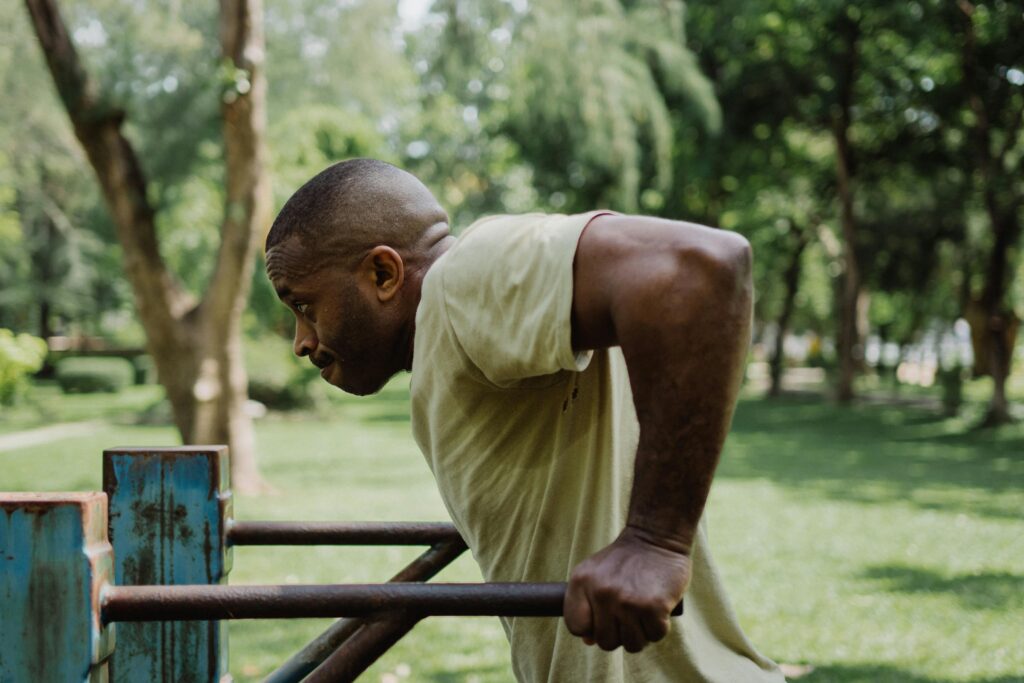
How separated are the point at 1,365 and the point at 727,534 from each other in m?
7.87

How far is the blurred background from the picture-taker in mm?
7180

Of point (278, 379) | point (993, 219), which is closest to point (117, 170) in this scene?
point (278, 379)

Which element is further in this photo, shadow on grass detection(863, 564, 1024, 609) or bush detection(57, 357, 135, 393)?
bush detection(57, 357, 135, 393)

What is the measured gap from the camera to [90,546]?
1.30 meters

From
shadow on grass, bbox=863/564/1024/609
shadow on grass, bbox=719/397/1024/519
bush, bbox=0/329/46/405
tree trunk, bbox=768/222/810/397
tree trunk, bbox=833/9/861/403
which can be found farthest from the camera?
tree trunk, bbox=768/222/810/397

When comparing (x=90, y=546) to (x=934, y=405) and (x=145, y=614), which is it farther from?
(x=934, y=405)

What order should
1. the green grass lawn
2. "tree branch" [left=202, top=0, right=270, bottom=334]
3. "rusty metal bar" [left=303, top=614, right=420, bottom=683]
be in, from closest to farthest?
"rusty metal bar" [left=303, top=614, right=420, bottom=683] < the green grass lawn < "tree branch" [left=202, top=0, right=270, bottom=334]

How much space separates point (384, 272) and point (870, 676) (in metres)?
4.10

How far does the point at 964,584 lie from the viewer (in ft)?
22.0

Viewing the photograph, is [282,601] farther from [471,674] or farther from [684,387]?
[471,674]

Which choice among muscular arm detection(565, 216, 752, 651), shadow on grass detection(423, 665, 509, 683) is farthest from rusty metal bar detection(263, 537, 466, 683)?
shadow on grass detection(423, 665, 509, 683)

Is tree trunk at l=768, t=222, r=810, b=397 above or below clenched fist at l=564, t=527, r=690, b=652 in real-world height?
below

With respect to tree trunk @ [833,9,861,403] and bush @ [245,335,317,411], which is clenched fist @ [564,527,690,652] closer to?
bush @ [245,335,317,411]

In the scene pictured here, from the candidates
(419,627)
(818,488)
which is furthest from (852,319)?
(419,627)
